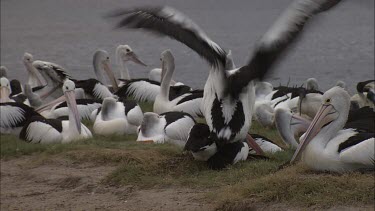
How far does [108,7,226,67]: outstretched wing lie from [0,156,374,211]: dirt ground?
48.7 inches

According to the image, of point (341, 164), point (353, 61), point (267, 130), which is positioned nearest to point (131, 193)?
point (341, 164)

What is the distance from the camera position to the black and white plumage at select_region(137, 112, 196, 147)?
311 inches

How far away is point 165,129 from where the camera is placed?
26.1 feet

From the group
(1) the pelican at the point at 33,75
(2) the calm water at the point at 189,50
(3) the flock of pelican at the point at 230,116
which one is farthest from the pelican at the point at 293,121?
(1) the pelican at the point at 33,75

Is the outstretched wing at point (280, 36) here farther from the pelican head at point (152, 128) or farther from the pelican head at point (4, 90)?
the pelican head at point (4, 90)

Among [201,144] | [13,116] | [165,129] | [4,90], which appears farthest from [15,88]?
[201,144]

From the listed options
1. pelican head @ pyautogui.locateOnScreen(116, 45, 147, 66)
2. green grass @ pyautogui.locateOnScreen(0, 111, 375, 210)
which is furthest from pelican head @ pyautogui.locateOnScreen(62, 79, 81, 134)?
pelican head @ pyautogui.locateOnScreen(116, 45, 147, 66)

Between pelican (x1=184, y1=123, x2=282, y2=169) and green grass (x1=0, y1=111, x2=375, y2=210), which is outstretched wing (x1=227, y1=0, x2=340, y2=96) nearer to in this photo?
pelican (x1=184, y1=123, x2=282, y2=169)

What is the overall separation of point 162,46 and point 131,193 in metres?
16.2

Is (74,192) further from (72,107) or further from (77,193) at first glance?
(72,107)

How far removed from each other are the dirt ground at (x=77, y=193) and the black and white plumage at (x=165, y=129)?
108 cm

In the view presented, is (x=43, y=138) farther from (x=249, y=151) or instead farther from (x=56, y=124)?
(x=249, y=151)

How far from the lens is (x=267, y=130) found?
9.17 m

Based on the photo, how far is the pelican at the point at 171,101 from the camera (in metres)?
9.74
